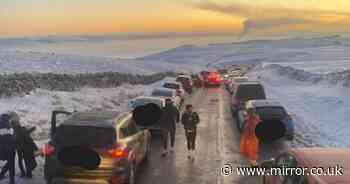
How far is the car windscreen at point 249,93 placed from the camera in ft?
76.6

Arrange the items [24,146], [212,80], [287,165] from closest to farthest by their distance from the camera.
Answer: [287,165] → [24,146] → [212,80]

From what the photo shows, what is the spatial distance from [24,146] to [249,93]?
14334 mm

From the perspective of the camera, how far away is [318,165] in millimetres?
→ 5965

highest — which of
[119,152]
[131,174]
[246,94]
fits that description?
[119,152]

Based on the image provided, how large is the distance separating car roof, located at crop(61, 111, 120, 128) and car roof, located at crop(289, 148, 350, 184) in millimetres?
3702

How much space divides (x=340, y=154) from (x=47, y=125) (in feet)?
46.2

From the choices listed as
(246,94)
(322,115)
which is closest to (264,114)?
(246,94)

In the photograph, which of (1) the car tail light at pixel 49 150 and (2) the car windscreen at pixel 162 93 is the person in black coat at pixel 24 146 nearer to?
(1) the car tail light at pixel 49 150

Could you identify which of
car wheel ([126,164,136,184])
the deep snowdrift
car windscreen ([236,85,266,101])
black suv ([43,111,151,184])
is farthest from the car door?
car windscreen ([236,85,266,101])

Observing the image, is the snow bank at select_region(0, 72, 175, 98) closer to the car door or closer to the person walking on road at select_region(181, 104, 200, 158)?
the person walking on road at select_region(181, 104, 200, 158)

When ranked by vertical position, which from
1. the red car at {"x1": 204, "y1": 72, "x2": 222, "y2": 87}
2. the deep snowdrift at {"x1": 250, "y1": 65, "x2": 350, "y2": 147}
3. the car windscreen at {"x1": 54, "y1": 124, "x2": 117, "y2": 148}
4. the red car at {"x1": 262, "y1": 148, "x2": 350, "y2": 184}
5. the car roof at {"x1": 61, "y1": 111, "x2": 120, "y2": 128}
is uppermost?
the red car at {"x1": 262, "y1": 148, "x2": 350, "y2": 184}

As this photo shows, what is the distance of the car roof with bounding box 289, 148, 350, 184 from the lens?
5382 millimetres

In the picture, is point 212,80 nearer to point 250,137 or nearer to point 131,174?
point 131,174

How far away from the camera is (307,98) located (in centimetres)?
3556
